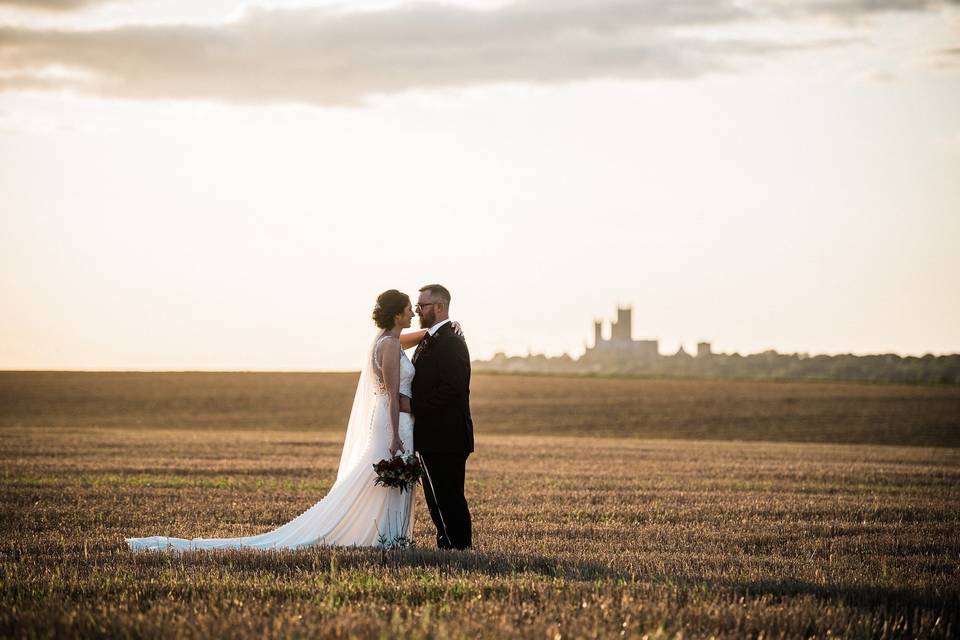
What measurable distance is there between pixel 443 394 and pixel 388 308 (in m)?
1.26

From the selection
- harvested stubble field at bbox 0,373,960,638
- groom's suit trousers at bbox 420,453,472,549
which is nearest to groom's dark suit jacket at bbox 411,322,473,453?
groom's suit trousers at bbox 420,453,472,549

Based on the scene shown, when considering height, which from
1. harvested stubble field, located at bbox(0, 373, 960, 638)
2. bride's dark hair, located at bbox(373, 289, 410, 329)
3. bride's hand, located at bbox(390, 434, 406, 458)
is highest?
bride's dark hair, located at bbox(373, 289, 410, 329)

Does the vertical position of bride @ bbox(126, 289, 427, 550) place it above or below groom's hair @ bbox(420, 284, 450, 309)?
below

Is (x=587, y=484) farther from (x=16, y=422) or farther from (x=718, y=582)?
(x=16, y=422)

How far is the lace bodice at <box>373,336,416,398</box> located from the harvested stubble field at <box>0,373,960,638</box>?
1891 mm

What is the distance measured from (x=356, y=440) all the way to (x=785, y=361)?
120108 millimetres

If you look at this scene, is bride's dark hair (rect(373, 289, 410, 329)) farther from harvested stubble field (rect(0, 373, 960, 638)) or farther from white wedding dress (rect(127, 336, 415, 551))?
harvested stubble field (rect(0, 373, 960, 638))

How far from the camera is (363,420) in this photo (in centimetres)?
1227

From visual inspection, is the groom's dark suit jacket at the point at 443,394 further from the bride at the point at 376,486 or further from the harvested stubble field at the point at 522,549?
the harvested stubble field at the point at 522,549

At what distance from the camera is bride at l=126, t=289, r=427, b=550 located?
38.3 ft

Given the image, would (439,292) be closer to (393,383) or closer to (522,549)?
(393,383)

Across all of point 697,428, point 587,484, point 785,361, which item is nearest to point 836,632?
point 587,484

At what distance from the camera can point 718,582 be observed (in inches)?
380

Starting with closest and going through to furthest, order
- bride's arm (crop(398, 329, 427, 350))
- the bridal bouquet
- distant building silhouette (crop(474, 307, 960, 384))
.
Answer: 1. the bridal bouquet
2. bride's arm (crop(398, 329, 427, 350))
3. distant building silhouette (crop(474, 307, 960, 384))
